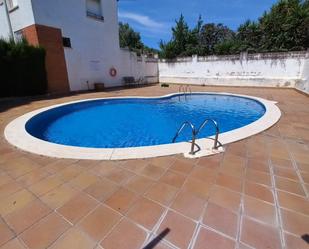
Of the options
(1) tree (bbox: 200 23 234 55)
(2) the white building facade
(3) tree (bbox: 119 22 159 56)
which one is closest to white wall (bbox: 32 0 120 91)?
(2) the white building facade

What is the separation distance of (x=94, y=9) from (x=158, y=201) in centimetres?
1348

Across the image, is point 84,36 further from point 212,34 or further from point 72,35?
point 212,34

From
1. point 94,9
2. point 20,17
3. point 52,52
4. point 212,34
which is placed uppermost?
point 212,34

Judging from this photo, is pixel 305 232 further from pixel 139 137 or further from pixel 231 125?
pixel 231 125

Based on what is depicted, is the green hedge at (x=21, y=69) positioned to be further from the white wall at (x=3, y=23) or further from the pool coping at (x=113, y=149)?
the pool coping at (x=113, y=149)

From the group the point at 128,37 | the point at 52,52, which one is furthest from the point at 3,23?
the point at 128,37

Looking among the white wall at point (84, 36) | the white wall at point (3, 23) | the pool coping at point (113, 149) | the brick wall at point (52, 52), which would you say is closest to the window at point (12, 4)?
the white wall at point (3, 23)

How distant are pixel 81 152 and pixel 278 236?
2.79m

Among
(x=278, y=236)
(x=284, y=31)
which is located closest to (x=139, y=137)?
(x=278, y=236)

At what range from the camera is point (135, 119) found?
656 centimetres

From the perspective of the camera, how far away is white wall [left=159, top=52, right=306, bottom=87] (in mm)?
11539

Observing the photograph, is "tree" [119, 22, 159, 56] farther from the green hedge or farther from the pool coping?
the pool coping

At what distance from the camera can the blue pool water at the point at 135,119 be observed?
15.5 feet

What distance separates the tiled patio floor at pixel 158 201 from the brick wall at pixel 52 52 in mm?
8253
